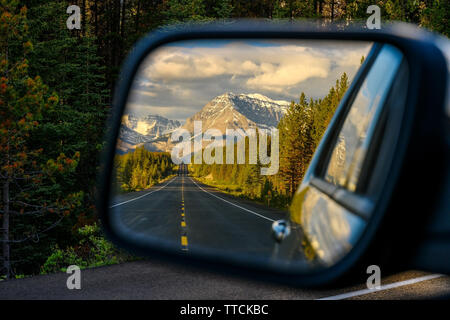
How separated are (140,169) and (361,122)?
1.21 metres

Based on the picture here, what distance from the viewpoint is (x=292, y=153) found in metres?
1.87

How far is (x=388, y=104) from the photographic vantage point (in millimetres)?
1357

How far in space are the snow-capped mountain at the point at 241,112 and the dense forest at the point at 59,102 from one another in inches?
3.9

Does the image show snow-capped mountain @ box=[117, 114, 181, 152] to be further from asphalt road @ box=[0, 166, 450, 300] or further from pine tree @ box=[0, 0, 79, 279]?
pine tree @ box=[0, 0, 79, 279]

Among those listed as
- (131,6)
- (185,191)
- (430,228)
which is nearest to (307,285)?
(430,228)

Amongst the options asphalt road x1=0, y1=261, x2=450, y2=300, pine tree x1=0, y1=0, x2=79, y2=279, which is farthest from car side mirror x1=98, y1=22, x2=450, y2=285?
pine tree x1=0, y1=0, x2=79, y2=279

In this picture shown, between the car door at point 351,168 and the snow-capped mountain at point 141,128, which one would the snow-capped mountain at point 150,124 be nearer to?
the snow-capped mountain at point 141,128

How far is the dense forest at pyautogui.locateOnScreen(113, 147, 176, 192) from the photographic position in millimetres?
1990

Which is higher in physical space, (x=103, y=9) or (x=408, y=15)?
(x=103, y=9)

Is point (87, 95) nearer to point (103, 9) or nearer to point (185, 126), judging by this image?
point (103, 9)

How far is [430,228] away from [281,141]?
2.25 ft

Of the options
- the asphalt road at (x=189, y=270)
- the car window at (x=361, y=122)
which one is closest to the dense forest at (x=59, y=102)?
the car window at (x=361, y=122)

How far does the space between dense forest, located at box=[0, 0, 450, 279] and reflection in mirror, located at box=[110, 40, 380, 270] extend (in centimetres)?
5
